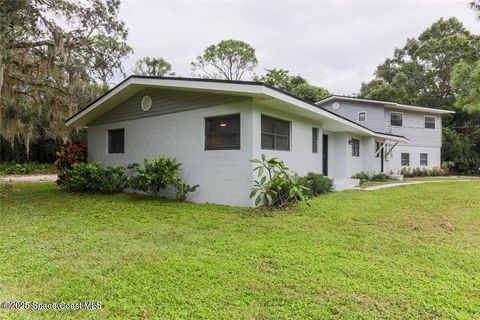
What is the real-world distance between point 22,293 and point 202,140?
5.50 meters

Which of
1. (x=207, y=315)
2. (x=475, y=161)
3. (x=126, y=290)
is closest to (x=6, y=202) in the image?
(x=126, y=290)

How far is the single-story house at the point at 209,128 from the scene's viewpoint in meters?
7.03

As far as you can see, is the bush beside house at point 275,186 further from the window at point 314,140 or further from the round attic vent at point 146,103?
the round attic vent at point 146,103

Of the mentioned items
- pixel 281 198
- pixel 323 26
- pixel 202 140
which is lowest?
pixel 281 198

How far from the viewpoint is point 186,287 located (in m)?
2.88

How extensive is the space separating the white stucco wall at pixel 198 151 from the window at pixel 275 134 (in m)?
0.83

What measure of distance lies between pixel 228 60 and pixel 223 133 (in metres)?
24.3

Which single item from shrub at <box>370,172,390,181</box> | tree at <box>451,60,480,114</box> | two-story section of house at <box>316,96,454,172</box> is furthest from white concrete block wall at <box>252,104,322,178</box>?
two-story section of house at <box>316,96,454,172</box>

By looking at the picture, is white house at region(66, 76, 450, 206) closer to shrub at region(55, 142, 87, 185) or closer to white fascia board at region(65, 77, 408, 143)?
white fascia board at region(65, 77, 408, 143)

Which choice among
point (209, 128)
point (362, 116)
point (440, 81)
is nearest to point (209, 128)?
point (209, 128)

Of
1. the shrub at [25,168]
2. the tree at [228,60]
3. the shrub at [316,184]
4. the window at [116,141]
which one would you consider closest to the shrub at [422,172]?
the shrub at [316,184]

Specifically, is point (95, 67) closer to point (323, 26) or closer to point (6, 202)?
point (6, 202)

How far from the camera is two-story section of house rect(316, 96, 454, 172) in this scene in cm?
1814

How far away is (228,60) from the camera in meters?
29.8
